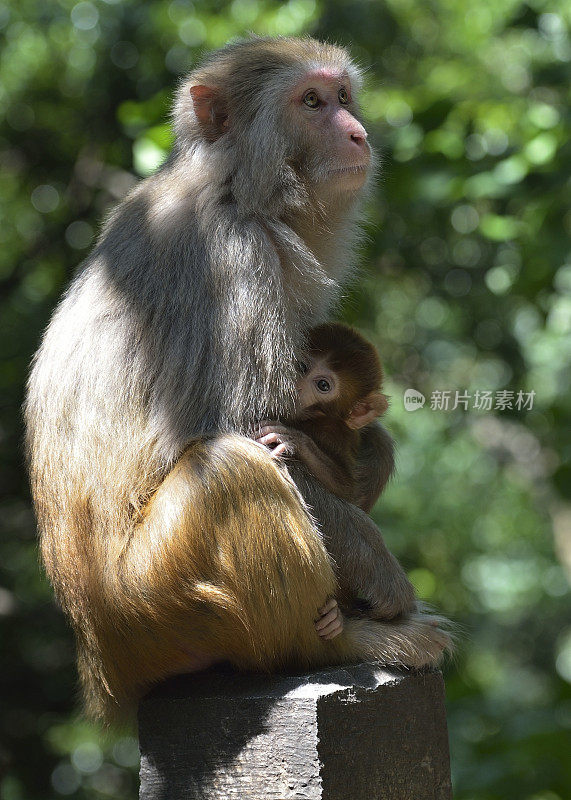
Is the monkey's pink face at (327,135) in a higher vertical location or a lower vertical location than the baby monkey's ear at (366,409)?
higher

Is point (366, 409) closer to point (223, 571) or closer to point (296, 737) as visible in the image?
point (223, 571)

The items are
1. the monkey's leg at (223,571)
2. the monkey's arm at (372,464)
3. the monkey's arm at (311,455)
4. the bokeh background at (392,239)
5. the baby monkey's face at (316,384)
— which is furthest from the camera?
the bokeh background at (392,239)

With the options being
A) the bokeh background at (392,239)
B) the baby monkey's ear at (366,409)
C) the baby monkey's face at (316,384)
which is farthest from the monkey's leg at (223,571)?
the bokeh background at (392,239)

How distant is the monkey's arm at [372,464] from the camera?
3.77 meters

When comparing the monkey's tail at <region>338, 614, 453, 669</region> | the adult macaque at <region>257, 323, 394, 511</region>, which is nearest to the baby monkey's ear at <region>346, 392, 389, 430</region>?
the adult macaque at <region>257, 323, 394, 511</region>

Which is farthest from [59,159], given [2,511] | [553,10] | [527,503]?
[527,503]

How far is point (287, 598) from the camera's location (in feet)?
9.91

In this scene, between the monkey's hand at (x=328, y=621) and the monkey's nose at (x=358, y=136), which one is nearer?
the monkey's hand at (x=328, y=621)

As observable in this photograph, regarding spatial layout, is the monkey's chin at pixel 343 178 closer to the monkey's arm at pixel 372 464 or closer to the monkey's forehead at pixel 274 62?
the monkey's forehead at pixel 274 62

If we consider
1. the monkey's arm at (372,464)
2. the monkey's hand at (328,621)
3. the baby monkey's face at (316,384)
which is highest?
the baby monkey's face at (316,384)

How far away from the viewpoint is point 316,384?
Result: 3.61 m

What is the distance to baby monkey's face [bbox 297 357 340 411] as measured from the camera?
3.57 m

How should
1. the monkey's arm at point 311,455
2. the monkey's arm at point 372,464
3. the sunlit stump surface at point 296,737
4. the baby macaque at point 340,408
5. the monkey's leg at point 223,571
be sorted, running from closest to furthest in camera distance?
1. the sunlit stump surface at point 296,737
2. the monkey's leg at point 223,571
3. the monkey's arm at point 311,455
4. the baby macaque at point 340,408
5. the monkey's arm at point 372,464

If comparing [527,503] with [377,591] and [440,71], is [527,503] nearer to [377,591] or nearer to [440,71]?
[440,71]
